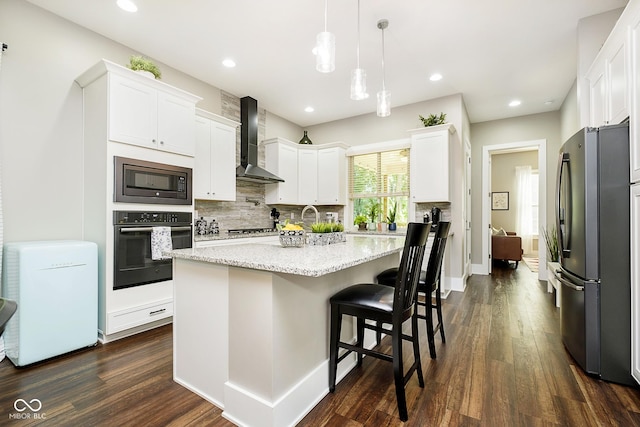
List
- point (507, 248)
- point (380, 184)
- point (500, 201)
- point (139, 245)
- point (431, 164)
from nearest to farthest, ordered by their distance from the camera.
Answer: point (139, 245), point (431, 164), point (380, 184), point (507, 248), point (500, 201)

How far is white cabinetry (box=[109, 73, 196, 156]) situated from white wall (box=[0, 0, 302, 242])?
21.1 inches

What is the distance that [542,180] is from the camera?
5039 millimetres

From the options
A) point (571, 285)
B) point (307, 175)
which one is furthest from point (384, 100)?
point (307, 175)

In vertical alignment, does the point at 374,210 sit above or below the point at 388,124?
below

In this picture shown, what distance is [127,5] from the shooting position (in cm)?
249

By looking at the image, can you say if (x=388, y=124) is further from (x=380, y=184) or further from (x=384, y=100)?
(x=384, y=100)

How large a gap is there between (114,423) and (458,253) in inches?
167

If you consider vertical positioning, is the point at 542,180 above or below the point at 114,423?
above

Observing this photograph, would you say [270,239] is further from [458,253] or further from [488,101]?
[488,101]

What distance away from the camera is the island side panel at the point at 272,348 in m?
1.42

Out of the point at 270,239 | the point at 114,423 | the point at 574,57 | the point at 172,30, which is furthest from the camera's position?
the point at 270,239

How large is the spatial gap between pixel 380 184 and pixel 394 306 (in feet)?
12.1

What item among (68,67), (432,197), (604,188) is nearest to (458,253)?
(432,197)

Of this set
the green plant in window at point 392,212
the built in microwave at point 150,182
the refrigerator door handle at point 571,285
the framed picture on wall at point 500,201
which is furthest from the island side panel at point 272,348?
the framed picture on wall at point 500,201
